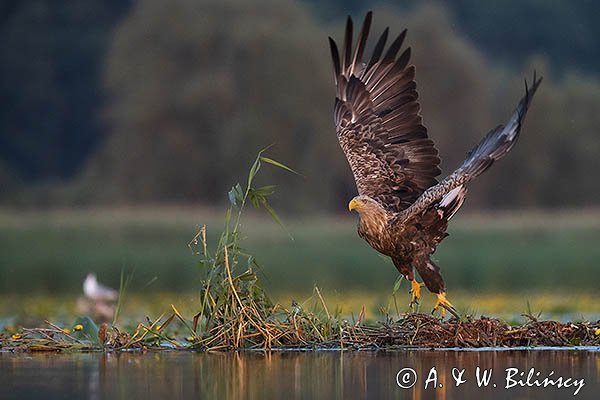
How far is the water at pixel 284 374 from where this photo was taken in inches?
307

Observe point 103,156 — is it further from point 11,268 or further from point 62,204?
point 11,268

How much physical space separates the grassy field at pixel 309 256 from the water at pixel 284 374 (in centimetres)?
309

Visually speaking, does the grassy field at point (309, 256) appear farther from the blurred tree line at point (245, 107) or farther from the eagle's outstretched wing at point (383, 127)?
the blurred tree line at point (245, 107)

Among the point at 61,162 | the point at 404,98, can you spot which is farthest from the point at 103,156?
the point at 404,98

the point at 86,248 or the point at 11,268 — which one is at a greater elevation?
the point at 86,248

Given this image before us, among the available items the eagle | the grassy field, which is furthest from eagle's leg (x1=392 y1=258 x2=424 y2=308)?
the grassy field

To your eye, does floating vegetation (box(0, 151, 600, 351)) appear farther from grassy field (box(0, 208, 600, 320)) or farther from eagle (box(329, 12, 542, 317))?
grassy field (box(0, 208, 600, 320))

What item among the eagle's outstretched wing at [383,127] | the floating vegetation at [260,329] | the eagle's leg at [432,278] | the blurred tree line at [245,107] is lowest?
the floating vegetation at [260,329]

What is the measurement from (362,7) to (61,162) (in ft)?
40.2

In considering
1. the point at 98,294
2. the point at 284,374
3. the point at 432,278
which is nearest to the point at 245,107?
the point at 98,294

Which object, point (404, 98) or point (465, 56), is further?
point (465, 56)

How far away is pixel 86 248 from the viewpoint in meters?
30.8

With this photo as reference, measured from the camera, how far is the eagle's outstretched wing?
10.9 m

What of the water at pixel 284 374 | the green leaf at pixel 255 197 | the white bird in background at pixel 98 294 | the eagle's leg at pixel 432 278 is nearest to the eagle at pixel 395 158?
the eagle's leg at pixel 432 278
